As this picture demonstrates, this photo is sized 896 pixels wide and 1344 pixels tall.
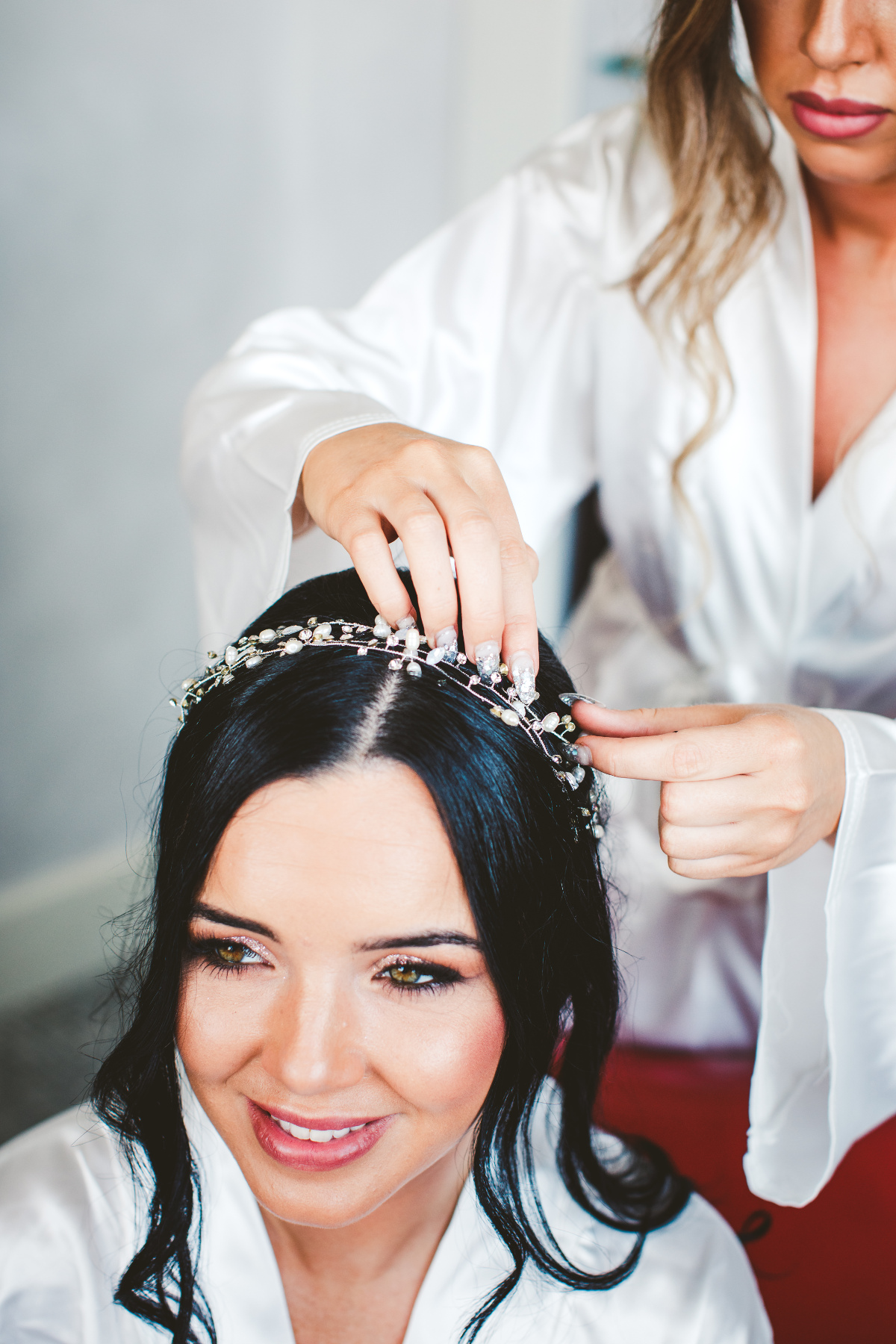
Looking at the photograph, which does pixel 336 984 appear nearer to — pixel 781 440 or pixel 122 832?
pixel 781 440

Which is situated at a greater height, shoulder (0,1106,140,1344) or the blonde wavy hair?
the blonde wavy hair

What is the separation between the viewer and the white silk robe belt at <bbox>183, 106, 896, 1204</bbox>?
3.88 ft

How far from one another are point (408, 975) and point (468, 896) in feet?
0.26

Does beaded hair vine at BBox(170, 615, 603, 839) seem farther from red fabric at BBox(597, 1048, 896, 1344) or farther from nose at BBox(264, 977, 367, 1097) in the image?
red fabric at BBox(597, 1048, 896, 1344)

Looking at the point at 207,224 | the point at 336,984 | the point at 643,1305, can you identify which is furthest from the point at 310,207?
the point at 643,1305

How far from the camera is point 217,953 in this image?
2.91ft

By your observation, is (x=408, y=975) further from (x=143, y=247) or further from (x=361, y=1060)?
(x=143, y=247)

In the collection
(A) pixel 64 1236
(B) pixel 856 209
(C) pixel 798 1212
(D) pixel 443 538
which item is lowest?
(C) pixel 798 1212

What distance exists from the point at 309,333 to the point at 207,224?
1079 millimetres

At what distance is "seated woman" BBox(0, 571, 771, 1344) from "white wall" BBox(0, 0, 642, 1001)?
128 cm

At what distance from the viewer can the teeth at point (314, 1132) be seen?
0.86 m

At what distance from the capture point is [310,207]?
235 cm

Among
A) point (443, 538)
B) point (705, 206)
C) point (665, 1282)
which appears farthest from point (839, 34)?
point (665, 1282)

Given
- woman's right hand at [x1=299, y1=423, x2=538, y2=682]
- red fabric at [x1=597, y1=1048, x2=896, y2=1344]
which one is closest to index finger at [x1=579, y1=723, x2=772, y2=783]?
woman's right hand at [x1=299, y1=423, x2=538, y2=682]
